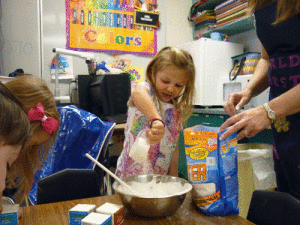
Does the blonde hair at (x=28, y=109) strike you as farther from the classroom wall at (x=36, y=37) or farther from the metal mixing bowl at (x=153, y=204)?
the classroom wall at (x=36, y=37)

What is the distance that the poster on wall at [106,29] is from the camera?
2.72m

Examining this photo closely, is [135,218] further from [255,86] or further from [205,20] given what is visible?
[205,20]

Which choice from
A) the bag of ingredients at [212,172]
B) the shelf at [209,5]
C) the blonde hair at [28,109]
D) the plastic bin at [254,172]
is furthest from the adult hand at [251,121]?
the shelf at [209,5]

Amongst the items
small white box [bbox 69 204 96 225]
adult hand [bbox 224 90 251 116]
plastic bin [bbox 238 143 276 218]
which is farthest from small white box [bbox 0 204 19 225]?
plastic bin [bbox 238 143 276 218]

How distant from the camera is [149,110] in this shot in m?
1.07

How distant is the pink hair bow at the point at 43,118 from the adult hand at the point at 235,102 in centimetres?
72

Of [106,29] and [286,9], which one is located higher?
[106,29]

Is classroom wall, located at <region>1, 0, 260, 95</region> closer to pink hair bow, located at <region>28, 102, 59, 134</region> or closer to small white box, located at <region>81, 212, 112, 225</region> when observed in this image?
pink hair bow, located at <region>28, 102, 59, 134</region>

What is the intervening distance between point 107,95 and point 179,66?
1.19m

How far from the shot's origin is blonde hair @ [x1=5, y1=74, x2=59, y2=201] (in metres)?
1.04

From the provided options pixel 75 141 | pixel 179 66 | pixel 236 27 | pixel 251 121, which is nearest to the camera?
pixel 251 121

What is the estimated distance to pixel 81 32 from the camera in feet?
9.02

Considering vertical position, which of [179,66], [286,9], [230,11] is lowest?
[179,66]

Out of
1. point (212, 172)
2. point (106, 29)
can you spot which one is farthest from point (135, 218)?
point (106, 29)
